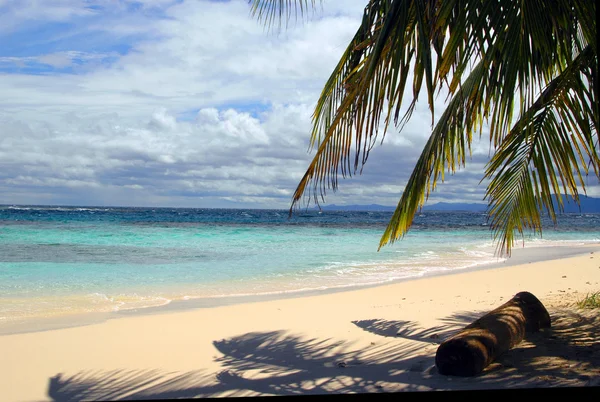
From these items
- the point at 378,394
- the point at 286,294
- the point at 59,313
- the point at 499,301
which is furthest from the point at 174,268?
the point at 378,394

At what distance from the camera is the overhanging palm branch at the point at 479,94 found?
2287 millimetres

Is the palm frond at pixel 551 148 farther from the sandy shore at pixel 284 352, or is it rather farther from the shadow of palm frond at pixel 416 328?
the shadow of palm frond at pixel 416 328

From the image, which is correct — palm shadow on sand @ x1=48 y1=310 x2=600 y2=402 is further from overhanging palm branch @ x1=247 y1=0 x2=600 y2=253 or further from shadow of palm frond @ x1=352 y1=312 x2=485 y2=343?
overhanging palm branch @ x1=247 y1=0 x2=600 y2=253

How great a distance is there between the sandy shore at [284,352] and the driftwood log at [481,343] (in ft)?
0.19

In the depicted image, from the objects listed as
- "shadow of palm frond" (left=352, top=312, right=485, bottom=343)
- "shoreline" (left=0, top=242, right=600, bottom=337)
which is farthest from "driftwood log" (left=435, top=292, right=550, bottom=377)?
"shoreline" (left=0, top=242, right=600, bottom=337)

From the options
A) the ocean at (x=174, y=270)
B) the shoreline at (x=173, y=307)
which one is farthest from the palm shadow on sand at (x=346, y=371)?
the ocean at (x=174, y=270)

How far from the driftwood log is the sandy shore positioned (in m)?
0.06

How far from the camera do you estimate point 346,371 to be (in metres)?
3.15

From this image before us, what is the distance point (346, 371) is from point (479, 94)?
1726mm

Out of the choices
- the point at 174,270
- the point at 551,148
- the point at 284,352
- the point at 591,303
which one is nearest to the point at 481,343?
the point at 551,148

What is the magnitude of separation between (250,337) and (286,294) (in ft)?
7.50

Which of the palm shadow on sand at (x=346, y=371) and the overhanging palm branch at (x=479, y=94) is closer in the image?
the overhanging palm branch at (x=479, y=94)

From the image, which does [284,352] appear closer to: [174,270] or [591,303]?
[591,303]

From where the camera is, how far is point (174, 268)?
352 inches
